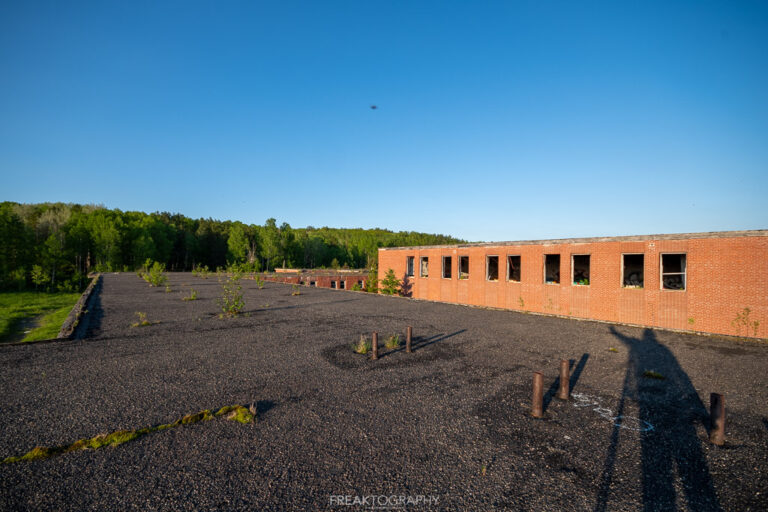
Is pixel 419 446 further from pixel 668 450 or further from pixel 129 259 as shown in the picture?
pixel 129 259

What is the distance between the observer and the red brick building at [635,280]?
446 inches

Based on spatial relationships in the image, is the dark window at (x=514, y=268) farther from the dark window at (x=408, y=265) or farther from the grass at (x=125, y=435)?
the grass at (x=125, y=435)

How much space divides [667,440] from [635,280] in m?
12.6

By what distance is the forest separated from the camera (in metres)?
36.6

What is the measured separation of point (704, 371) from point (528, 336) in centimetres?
425

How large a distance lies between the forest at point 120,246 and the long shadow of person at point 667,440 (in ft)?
73.6

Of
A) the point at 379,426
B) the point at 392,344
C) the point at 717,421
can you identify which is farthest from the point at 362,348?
the point at 717,421

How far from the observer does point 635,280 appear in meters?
15.0

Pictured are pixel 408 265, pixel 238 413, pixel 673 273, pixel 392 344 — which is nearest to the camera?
pixel 238 413

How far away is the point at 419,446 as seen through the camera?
4.43 metres

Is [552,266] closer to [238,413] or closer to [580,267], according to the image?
[580,267]

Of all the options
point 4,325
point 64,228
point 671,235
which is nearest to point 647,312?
point 671,235

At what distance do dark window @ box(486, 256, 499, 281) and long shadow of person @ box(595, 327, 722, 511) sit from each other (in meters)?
10.6

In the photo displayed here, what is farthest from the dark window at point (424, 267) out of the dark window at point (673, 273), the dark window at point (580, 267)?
the dark window at point (673, 273)
